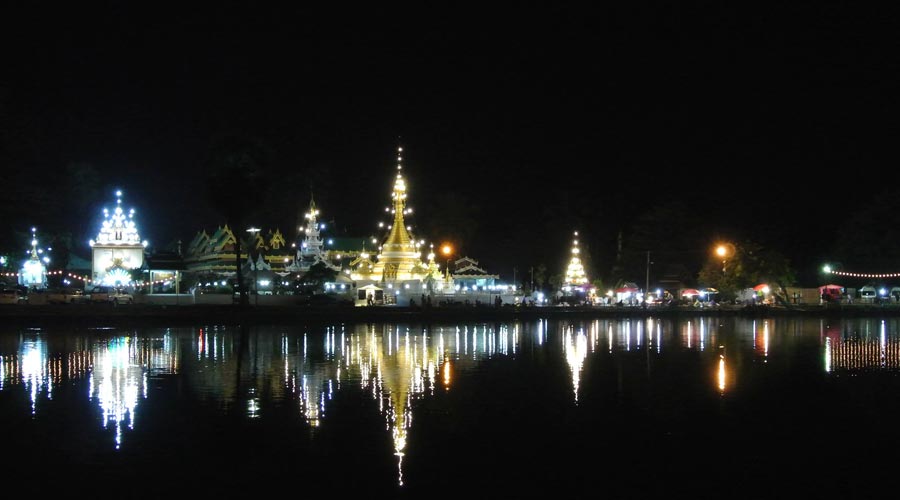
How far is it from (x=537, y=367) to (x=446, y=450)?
9632 millimetres

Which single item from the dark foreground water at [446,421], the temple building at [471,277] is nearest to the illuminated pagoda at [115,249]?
the temple building at [471,277]

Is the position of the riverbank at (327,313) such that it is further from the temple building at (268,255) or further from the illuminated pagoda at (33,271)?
the illuminated pagoda at (33,271)

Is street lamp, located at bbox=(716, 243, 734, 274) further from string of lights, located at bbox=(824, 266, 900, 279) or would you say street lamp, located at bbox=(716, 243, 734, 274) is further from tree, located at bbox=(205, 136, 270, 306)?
tree, located at bbox=(205, 136, 270, 306)

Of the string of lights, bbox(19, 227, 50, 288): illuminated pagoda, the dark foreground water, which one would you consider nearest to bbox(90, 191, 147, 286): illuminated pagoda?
bbox(19, 227, 50, 288): illuminated pagoda

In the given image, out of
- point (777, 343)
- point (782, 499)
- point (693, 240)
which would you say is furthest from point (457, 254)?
point (782, 499)

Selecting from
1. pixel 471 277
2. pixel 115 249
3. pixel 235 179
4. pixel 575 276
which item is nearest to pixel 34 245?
pixel 115 249

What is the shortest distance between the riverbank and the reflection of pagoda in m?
8.81

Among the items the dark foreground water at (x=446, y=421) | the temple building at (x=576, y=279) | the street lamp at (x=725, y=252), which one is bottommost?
the dark foreground water at (x=446, y=421)

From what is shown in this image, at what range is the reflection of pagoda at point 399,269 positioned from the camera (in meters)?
54.0

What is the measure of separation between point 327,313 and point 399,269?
13.7 metres

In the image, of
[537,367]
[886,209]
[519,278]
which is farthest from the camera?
[519,278]

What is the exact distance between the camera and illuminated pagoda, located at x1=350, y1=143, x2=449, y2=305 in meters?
53.8

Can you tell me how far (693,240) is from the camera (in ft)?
198

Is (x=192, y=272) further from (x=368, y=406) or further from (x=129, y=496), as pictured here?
(x=129, y=496)
